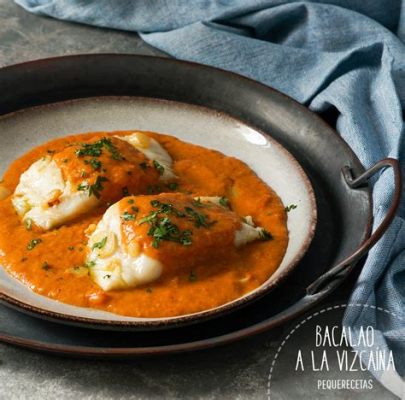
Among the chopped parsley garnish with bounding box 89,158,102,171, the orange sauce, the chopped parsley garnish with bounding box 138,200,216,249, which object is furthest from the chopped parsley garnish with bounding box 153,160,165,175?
the chopped parsley garnish with bounding box 138,200,216,249

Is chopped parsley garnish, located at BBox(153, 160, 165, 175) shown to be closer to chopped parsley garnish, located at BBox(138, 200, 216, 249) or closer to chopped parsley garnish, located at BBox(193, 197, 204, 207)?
chopped parsley garnish, located at BBox(193, 197, 204, 207)

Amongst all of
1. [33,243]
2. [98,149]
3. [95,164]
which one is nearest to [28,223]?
[33,243]

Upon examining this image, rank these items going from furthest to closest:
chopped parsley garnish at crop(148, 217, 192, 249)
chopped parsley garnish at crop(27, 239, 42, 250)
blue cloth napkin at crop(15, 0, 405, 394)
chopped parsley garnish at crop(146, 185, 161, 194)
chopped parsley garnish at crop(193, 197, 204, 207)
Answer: blue cloth napkin at crop(15, 0, 405, 394) < chopped parsley garnish at crop(146, 185, 161, 194) < chopped parsley garnish at crop(193, 197, 204, 207) < chopped parsley garnish at crop(27, 239, 42, 250) < chopped parsley garnish at crop(148, 217, 192, 249)

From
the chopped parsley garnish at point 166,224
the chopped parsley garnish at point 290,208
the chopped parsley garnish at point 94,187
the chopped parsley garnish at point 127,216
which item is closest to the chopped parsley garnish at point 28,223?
the chopped parsley garnish at point 94,187

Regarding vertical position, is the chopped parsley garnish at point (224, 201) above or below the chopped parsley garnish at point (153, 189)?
below

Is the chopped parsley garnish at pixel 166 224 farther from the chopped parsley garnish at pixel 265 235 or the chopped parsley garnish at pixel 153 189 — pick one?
the chopped parsley garnish at pixel 153 189

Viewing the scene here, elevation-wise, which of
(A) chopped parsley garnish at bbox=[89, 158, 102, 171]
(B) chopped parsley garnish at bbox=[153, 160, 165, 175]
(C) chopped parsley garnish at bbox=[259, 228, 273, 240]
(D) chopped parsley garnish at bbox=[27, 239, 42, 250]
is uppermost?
(A) chopped parsley garnish at bbox=[89, 158, 102, 171]

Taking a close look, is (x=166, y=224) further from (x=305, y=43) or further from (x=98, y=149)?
(x=305, y=43)
